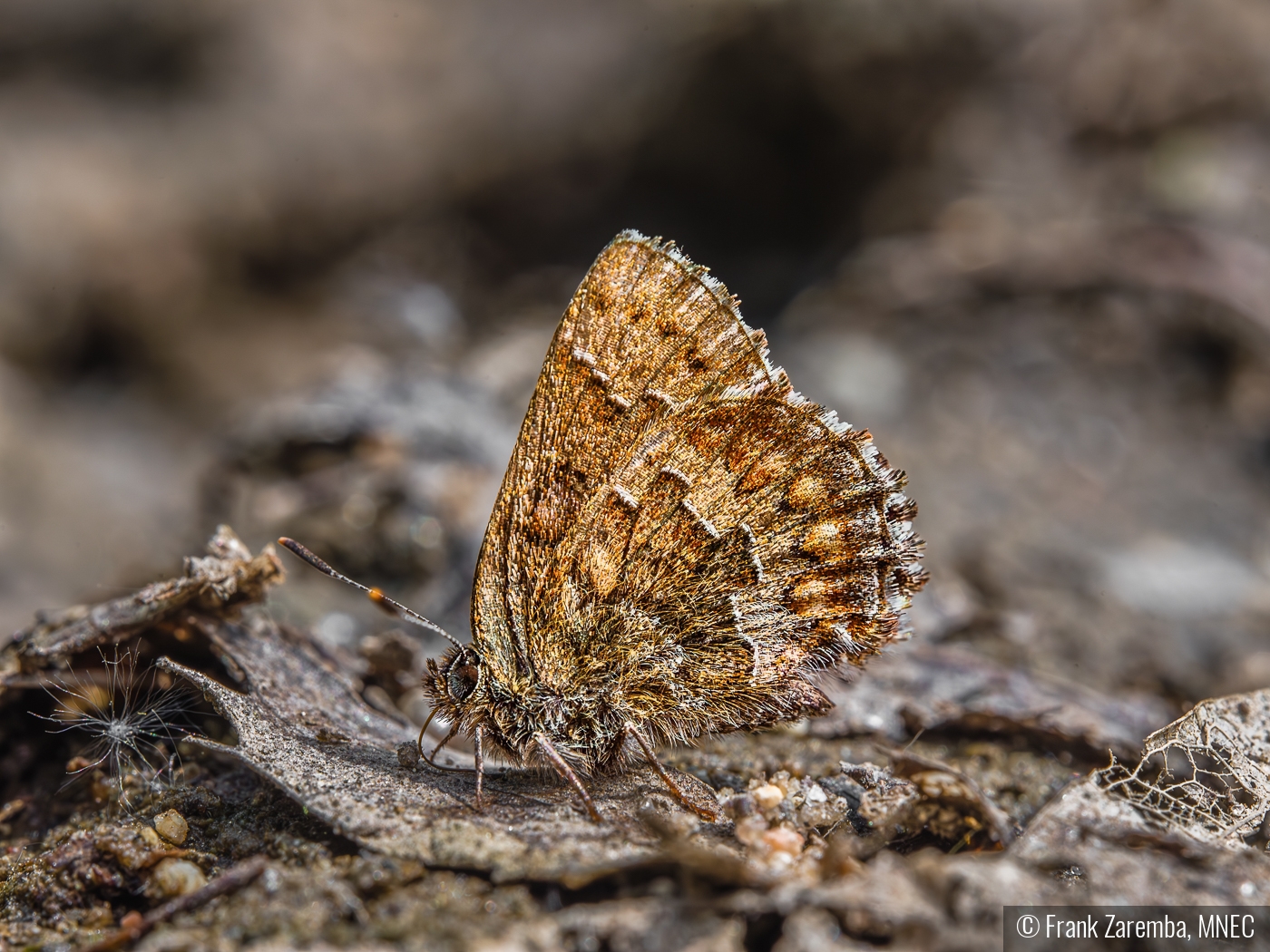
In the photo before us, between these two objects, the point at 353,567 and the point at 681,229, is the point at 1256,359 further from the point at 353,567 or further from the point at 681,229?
the point at 353,567

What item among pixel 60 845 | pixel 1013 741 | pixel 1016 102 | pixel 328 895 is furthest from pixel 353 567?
pixel 1016 102

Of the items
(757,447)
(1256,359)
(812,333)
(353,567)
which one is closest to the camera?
(757,447)

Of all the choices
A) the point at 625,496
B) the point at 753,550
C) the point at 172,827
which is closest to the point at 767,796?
the point at 753,550

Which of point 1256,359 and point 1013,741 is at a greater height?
point 1256,359

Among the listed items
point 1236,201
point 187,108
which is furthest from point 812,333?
point 187,108

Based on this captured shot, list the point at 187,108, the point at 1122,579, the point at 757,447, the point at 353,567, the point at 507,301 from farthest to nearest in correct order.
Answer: the point at 187,108 < the point at 507,301 < the point at 1122,579 < the point at 353,567 < the point at 757,447

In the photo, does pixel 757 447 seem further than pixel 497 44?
No

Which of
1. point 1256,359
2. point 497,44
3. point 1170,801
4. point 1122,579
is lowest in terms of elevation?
point 1170,801
